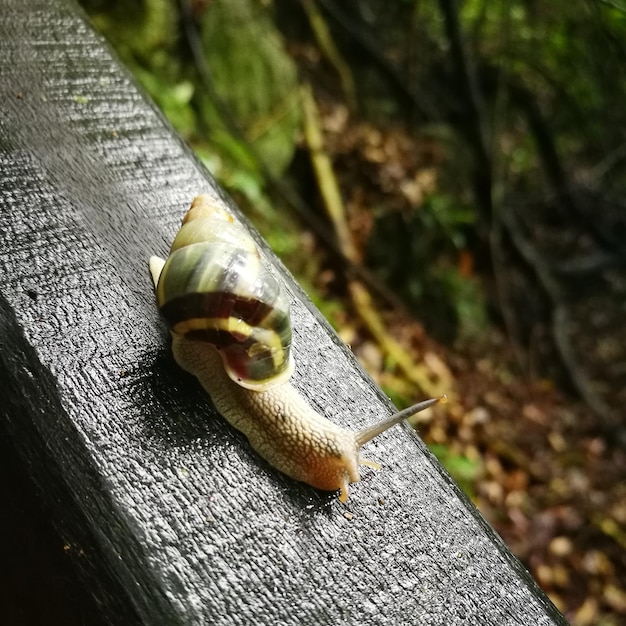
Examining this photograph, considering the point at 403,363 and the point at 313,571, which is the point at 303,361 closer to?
the point at 313,571

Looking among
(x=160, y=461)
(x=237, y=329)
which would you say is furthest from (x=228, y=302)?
(x=160, y=461)

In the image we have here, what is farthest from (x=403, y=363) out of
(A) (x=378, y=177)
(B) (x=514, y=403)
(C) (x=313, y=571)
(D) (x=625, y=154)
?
(D) (x=625, y=154)

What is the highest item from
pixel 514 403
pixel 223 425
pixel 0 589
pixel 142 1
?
pixel 223 425

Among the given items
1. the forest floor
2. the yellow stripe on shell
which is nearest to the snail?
the yellow stripe on shell

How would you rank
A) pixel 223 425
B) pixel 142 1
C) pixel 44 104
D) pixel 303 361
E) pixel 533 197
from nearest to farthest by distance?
pixel 223 425
pixel 303 361
pixel 44 104
pixel 142 1
pixel 533 197

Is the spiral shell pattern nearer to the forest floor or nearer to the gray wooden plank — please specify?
the gray wooden plank

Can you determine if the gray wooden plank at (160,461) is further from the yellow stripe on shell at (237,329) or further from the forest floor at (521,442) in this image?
the forest floor at (521,442)
